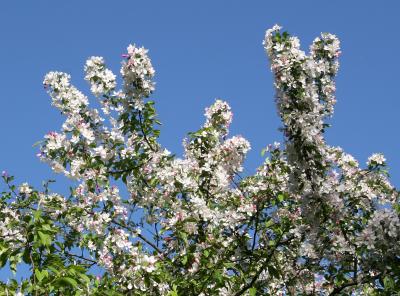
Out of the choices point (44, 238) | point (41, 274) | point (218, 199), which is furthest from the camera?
point (218, 199)

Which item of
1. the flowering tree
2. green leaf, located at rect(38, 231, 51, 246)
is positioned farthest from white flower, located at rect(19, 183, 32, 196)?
green leaf, located at rect(38, 231, 51, 246)

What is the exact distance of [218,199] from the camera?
28.7 feet

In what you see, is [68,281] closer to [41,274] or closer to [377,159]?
[41,274]

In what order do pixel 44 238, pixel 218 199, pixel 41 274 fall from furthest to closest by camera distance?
1. pixel 218 199
2. pixel 44 238
3. pixel 41 274

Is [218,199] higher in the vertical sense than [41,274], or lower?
higher

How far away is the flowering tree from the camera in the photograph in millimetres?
6305

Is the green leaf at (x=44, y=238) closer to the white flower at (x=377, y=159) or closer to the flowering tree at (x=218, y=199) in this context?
the flowering tree at (x=218, y=199)

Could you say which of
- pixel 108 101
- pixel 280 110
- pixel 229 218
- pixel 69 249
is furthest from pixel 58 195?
pixel 280 110

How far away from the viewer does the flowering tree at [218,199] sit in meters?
6.30

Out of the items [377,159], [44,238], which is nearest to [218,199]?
[377,159]

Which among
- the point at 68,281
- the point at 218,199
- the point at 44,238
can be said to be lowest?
the point at 68,281

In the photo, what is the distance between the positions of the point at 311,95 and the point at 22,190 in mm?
5414

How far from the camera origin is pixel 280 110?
6.43 m

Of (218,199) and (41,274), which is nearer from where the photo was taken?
(41,274)
